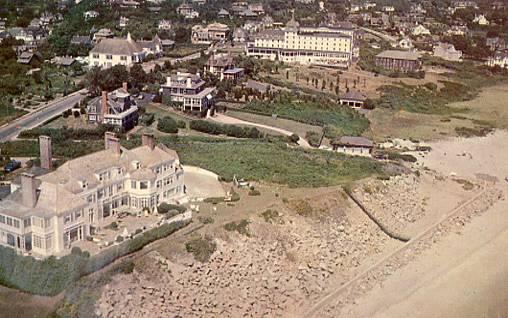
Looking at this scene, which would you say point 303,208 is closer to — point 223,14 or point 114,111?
point 114,111

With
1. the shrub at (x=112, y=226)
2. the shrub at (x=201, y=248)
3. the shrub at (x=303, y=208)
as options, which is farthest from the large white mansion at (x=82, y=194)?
the shrub at (x=303, y=208)

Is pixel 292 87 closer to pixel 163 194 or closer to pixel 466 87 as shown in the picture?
pixel 466 87

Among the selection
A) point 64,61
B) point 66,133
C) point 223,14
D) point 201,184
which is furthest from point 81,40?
point 201,184

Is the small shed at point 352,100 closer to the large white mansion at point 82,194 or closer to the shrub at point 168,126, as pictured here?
the shrub at point 168,126

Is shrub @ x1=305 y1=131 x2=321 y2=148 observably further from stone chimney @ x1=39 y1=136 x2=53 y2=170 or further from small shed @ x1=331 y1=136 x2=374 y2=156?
stone chimney @ x1=39 y1=136 x2=53 y2=170

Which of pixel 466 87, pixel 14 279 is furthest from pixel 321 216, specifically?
pixel 466 87

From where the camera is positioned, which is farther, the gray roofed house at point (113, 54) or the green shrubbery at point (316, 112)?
the gray roofed house at point (113, 54)

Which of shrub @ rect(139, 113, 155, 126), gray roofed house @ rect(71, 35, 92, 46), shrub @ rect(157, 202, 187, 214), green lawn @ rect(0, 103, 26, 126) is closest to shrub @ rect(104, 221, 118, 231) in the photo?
shrub @ rect(157, 202, 187, 214)
